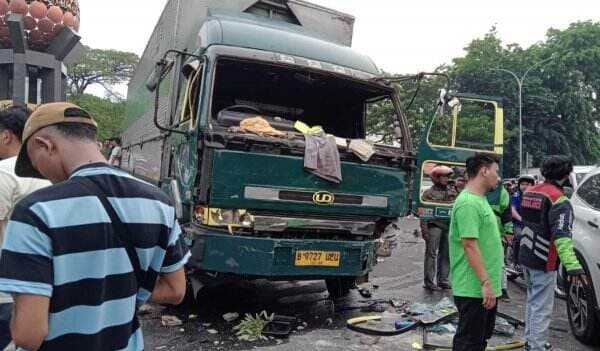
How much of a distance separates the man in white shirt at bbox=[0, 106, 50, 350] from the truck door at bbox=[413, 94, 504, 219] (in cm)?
427

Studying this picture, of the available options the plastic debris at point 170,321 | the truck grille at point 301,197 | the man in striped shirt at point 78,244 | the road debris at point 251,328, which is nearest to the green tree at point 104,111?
the plastic debris at point 170,321

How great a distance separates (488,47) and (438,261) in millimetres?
25829

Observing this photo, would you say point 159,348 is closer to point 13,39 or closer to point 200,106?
point 200,106

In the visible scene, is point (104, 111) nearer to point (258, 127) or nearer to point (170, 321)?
point (170, 321)

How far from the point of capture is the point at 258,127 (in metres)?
4.84

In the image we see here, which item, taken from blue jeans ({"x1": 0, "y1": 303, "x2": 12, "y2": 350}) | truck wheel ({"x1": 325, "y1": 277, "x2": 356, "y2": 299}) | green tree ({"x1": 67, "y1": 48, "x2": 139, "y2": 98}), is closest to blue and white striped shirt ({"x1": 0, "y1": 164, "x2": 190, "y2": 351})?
blue jeans ({"x1": 0, "y1": 303, "x2": 12, "y2": 350})

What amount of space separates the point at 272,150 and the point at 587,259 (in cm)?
290

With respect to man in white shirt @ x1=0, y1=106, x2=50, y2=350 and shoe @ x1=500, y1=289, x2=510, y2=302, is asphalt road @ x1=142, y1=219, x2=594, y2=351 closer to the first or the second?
shoe @ x1=500, y1=289, x2=510, y2=302

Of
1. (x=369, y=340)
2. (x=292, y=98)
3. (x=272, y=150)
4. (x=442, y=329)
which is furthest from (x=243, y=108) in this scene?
(x=442, y=329)

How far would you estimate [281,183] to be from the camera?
475cm

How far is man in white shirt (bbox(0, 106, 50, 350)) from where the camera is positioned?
2.37 meters

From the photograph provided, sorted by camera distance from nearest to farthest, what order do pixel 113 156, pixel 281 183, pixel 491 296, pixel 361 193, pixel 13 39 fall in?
pixel 491 296 → pixel 281 183 → pixel 361 193 → pixel 13 39 → pixel 113 156

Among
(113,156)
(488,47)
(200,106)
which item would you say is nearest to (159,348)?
(200,106)

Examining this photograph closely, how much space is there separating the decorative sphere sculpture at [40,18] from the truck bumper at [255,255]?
9756 millimetres
